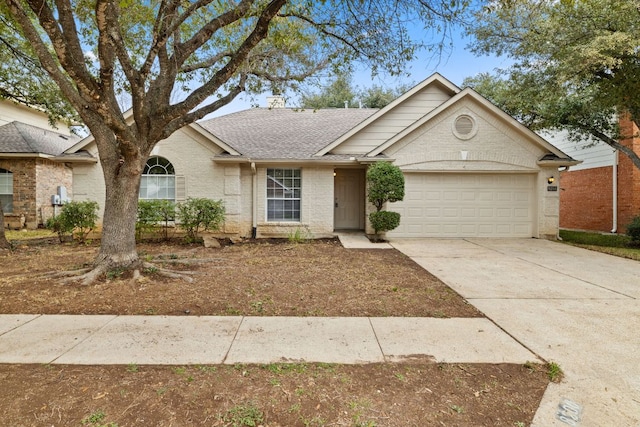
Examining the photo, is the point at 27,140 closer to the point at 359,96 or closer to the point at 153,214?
the point at 153,214

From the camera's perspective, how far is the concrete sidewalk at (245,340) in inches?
128

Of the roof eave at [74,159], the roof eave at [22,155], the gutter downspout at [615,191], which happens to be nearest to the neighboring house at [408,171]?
the roof eave at [74,159]

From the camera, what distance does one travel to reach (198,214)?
34.7ft

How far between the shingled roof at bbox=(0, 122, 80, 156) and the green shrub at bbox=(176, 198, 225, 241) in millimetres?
8796

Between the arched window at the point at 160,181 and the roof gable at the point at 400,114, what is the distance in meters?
5.94

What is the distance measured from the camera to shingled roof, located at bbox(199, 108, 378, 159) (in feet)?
39.9

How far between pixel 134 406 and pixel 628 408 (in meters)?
3.83

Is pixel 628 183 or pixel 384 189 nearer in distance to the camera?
pixel 384 189

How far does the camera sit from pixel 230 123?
15.5 metres

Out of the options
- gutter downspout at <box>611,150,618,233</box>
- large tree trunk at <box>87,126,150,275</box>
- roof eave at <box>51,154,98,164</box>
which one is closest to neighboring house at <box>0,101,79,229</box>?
roof eave at <box>51,154,98,164</box>

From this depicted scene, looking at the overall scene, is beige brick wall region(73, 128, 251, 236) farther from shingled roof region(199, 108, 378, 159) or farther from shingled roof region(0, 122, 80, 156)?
shingled roof region(0, 122, 80, 156)

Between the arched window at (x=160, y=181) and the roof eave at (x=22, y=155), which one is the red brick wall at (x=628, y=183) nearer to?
the arched window at (x=160, y=181)

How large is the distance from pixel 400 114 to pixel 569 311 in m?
9.38

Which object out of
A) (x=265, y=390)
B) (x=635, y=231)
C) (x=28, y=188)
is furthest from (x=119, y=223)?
(x=635, y=231)
